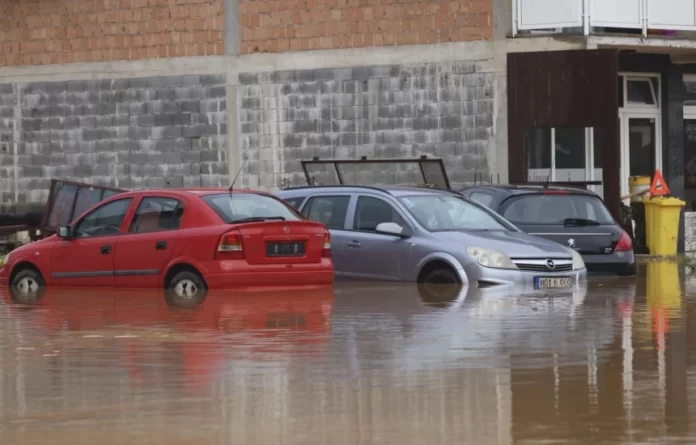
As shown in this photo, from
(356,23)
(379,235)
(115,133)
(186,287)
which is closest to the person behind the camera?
(186,287)

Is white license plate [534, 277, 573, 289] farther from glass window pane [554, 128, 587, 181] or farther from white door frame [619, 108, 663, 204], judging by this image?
white door frame [619, 108, 663, 204]

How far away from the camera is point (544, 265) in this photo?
1769 cm

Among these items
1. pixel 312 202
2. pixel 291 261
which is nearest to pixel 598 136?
pixel 312 202

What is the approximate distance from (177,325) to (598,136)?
1611cm

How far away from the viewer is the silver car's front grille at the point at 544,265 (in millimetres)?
17531

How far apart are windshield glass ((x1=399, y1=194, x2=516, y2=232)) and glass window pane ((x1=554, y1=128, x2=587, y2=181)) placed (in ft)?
34.6

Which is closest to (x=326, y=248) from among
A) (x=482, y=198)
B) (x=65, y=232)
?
(x=65, y=232)

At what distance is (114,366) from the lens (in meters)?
11.0

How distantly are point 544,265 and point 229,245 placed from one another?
3518mm

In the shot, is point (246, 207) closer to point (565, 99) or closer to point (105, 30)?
point (565, 99)

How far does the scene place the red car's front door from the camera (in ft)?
58.6

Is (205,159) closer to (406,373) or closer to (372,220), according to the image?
(372,220)

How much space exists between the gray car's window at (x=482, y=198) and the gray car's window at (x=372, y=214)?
212 centimetres

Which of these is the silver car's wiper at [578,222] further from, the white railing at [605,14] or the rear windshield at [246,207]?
the white railing at [605,14]
